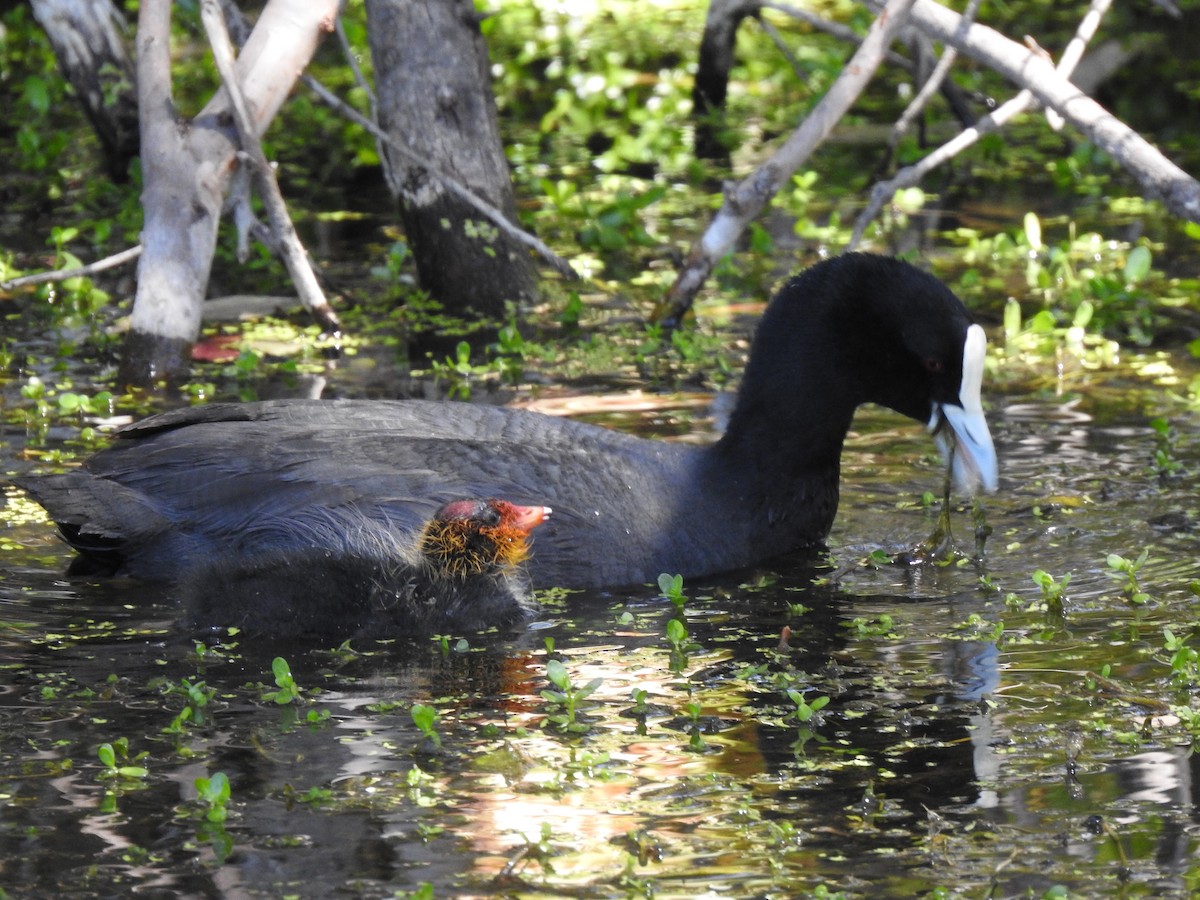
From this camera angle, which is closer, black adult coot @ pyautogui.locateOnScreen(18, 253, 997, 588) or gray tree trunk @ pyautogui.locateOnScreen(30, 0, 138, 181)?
black adult coot @ pyautogui.locateOnScreen(18, 253, 997, 588)

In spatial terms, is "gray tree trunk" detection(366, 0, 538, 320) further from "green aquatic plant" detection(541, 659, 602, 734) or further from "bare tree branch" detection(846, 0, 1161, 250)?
"green aquatic plant" detection(541, 659, 602, 734)

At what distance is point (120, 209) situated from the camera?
9.94 meters

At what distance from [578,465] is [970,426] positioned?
1.13 m

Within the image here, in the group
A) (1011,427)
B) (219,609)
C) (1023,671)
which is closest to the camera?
(1023,671)

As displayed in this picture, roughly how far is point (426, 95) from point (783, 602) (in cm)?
356

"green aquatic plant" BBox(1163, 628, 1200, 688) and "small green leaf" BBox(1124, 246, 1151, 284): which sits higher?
"small green leaf" BBox(1124, 246, 1151, 284)

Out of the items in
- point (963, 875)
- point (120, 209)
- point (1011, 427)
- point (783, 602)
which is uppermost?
point (120, 209)

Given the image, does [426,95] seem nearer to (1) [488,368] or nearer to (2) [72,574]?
(1) [488,368]

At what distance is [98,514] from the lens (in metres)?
5.20

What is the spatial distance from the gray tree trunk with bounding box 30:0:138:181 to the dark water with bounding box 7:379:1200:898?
4.50m

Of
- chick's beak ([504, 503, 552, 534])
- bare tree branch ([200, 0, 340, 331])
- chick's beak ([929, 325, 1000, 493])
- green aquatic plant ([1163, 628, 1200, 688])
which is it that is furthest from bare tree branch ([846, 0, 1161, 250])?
green aquatic plant ([1163, 628, 1200, 688])

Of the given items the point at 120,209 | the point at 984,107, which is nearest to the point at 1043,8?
the point at 984,107

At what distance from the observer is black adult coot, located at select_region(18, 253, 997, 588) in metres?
5.07

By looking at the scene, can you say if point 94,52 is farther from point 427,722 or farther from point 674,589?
point 427,722
